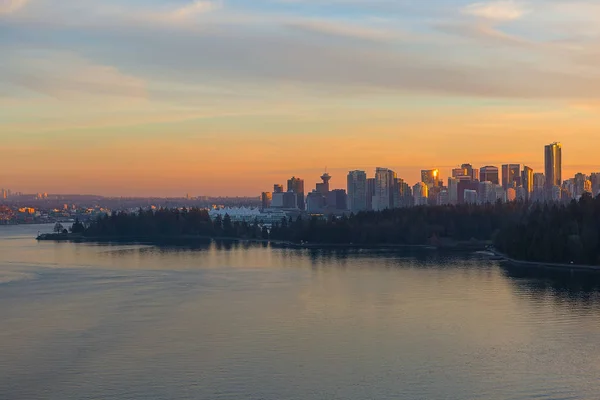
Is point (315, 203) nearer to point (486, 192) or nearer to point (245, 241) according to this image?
point (486, 192)

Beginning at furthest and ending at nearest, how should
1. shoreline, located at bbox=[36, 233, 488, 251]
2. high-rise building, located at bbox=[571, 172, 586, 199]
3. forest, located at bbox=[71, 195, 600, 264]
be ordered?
high-rise building, located at bbox=[571, 172, 586, 199]
shoreline, located at bbox=[36, 233, 488, 251]
forest, located at bbox=[71, 195, 600, 264]

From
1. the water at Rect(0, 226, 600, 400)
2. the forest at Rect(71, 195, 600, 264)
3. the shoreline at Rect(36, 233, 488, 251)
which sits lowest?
the water at Rect(0, 226, 600, 400)

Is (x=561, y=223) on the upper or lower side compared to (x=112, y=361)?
upper

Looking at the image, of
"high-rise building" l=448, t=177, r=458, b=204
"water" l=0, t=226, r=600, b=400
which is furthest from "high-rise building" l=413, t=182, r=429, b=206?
"water" l=0, t=226, r=600, b=400

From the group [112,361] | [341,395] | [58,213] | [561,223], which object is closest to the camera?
[341,395]

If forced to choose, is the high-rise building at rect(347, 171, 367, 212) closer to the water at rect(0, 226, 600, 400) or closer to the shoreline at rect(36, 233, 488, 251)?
the shoreline at rect(36, 233, 488, 251)

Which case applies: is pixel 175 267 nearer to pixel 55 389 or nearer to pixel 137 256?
pixel 137 256

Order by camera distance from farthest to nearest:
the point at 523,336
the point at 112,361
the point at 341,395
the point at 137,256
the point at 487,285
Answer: the point at 137,256, the point at 487,285, the point at 523,336, the point at 112,361, the point at 341,395

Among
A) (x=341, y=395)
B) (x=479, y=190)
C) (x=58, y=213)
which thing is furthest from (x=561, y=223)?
(x=58, y=213)

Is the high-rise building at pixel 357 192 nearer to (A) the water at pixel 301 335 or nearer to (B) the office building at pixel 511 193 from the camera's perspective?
(B) the office building at pixel 511 193
